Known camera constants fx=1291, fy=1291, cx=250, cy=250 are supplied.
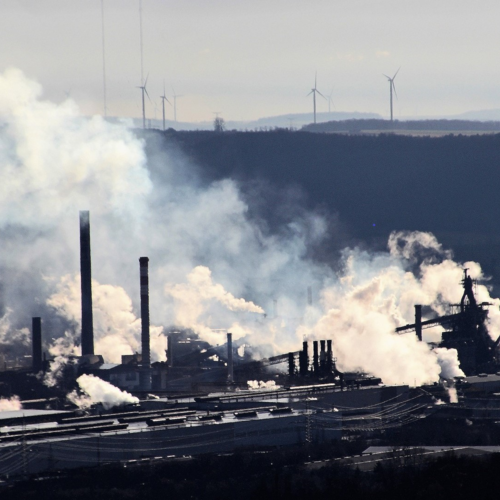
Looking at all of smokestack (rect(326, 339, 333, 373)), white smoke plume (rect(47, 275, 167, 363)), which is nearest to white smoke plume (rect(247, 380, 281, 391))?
smokestack (rect(326, 339, 333, 373))

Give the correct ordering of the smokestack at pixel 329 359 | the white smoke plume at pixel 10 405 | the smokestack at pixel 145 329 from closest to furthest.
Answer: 1. the white smoke plume at pixel 10 405
2. the smokestack at pixel 145 329
3. the smokestack at pixel 329 359

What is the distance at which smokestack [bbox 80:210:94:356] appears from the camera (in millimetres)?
91062

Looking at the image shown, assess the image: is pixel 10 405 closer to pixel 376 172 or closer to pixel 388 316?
pixel 388 316

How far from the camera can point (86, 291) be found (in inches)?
3607

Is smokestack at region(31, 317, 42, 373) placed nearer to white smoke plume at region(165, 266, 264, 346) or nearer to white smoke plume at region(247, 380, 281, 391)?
white smoke plume at region(247, 380, 281, 391)

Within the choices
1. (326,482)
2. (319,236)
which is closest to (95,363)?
(326,482)

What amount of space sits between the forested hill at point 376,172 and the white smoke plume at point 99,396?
7785 centimetres

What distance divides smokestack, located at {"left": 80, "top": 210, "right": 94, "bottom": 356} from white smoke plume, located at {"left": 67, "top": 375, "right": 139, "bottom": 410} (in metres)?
11.7

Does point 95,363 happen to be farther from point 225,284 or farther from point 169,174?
point 169,174

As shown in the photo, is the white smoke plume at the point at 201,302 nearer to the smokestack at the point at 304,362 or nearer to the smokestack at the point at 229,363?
the smokestack at the point at 229,363

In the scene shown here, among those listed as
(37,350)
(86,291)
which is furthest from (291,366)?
(37,350)

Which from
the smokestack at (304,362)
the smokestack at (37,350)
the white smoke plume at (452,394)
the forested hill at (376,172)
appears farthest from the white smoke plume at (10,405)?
the forested hill at (376,172)

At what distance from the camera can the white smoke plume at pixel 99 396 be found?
74000 mm

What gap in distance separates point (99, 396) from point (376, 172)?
325 ft
